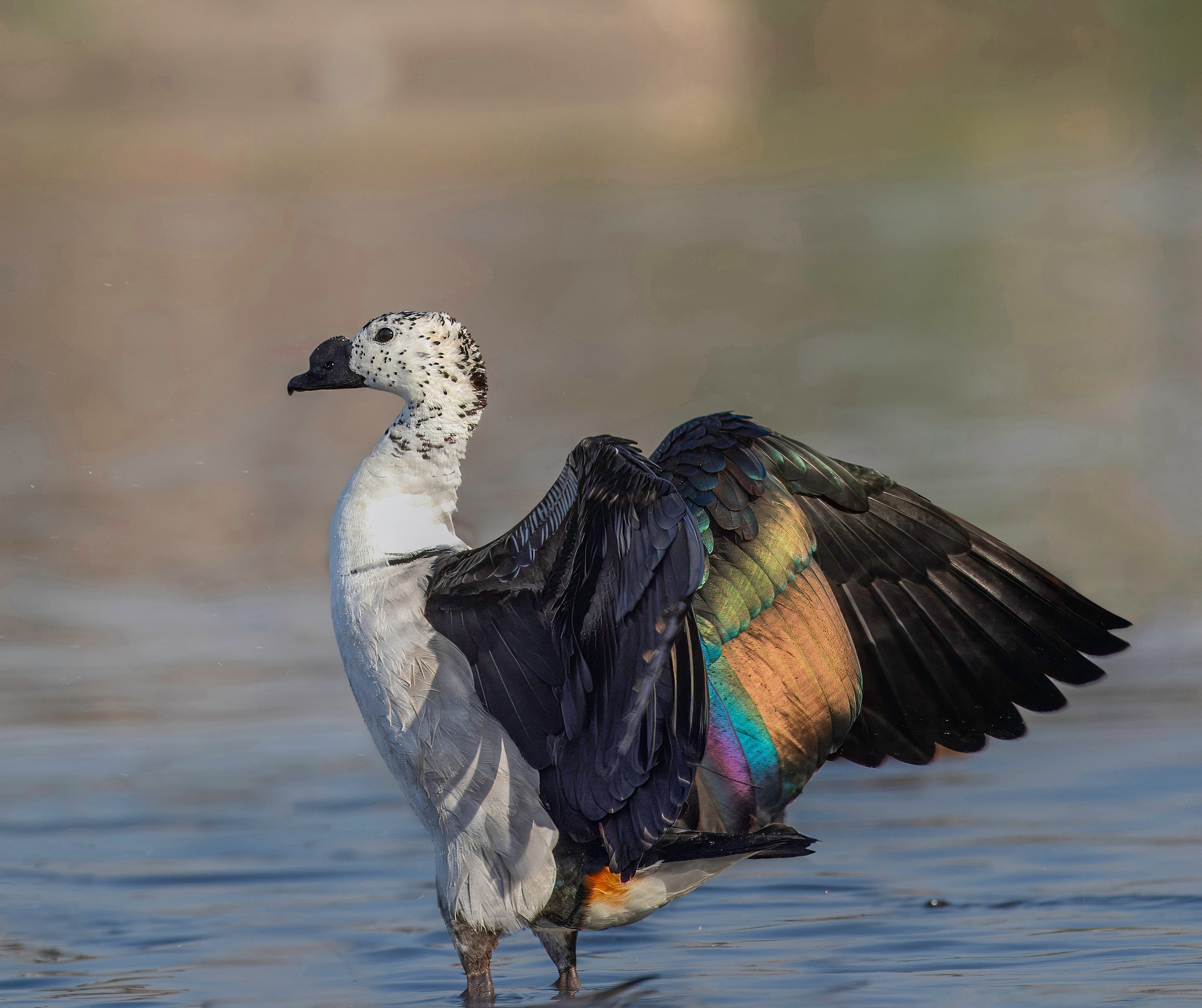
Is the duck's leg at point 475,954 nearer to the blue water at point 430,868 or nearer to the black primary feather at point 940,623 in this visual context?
the blue water at point 430,868

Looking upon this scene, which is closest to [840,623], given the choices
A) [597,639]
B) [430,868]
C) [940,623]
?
[940,623]

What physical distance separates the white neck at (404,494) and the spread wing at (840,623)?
0.70m

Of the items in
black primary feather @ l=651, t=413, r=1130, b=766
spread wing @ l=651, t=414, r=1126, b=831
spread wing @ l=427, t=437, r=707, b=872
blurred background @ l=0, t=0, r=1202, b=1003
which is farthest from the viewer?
blurred background @ l=0, t=0, r=1202, b=1003

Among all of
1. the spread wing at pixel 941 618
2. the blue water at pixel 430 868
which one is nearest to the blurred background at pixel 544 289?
the blue water at pixel 430 868

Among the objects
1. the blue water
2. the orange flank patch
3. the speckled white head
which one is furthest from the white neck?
the blue water

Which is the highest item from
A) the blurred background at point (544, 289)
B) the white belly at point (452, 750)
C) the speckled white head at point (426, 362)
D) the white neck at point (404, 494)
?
the blurred background at point (544, 289)

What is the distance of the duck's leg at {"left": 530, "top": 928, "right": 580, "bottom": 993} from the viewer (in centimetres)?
570

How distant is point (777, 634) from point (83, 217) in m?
22.5

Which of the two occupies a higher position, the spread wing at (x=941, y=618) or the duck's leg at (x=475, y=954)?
the spread wing at (x=941, y=618)

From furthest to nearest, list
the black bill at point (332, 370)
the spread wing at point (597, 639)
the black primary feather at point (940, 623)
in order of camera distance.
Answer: the black bill at point (332, 370), the black primary feather at point (940, 623), the spread wing at point (597, 639)

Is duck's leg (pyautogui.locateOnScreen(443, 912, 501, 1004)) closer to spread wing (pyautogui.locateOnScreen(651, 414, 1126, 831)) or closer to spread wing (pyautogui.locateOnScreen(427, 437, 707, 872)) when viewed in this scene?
spread wing (pyautogui.locateOnScreen(427, 437, 707, 872))

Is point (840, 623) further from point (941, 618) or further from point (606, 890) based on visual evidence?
point (606, 890)

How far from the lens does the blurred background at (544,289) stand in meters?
9.43

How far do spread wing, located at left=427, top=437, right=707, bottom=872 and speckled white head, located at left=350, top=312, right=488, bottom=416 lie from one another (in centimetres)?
53
